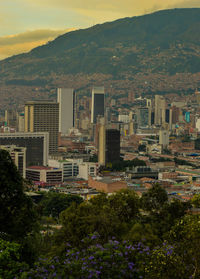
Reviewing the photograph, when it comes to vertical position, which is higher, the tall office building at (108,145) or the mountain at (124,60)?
the mountain at (124,60)

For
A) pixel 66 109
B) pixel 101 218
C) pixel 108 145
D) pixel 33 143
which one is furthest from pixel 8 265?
pixel 66 109

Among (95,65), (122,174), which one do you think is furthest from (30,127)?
(95,65)

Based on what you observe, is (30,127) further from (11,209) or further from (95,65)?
(95,65)

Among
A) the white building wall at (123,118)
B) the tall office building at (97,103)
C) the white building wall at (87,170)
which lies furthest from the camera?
the white building wall at (123,118)

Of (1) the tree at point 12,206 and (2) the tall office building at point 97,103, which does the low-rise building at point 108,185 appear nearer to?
Result: (1) the tree at point 12,206

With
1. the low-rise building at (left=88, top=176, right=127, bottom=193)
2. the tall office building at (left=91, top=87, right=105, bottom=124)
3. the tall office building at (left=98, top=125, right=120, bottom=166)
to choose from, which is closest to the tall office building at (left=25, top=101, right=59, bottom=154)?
the tall office building at (left=98, top=125, right=120, bottom=166)

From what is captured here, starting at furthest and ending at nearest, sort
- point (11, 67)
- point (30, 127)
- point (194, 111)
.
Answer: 1. point (11, 67)
2. point (194, 111)
3. point (30, 127)

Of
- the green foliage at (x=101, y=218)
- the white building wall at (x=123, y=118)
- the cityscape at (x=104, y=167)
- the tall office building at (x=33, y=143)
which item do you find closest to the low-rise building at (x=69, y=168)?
the cityscape at (x=104, y=167)

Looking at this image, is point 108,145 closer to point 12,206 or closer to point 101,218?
point 101,218
